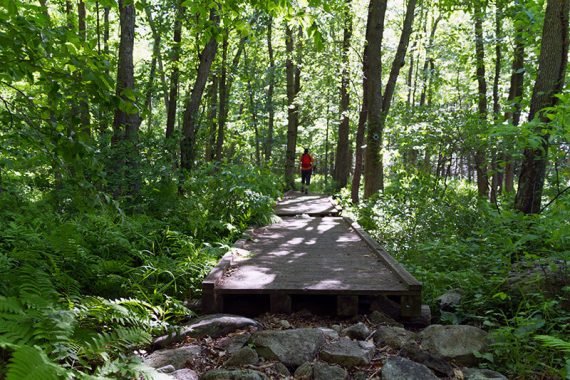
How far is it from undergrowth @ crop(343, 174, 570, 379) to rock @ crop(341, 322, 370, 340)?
1104 millimetres

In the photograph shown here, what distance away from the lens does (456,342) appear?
460 centimetres

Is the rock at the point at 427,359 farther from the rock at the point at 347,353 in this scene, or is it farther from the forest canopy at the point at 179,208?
the forest canopy at the point at 179,208

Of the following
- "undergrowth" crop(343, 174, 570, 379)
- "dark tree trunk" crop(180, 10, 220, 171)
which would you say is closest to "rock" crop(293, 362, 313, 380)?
"undergrowth" crop(343, 174, 570, 379)

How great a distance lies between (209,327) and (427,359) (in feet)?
7.54

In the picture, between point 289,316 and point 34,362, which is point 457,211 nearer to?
point 289,316

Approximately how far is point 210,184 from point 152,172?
54.9 inches

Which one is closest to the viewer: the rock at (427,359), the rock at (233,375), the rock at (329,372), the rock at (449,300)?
the rock at (233,375)

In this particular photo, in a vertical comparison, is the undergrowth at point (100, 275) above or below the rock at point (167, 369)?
above

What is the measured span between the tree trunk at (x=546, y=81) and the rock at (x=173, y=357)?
239 inches

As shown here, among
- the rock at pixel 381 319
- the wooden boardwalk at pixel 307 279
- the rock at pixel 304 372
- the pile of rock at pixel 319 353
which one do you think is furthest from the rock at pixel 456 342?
the rock at pixel 304 372

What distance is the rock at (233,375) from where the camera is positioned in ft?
12.8

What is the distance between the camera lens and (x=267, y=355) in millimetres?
4445

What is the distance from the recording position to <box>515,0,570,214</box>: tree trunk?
7469 mm

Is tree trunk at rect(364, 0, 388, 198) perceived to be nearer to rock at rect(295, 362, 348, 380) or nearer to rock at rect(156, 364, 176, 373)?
rock at rect(295, 362, 348, 380)
